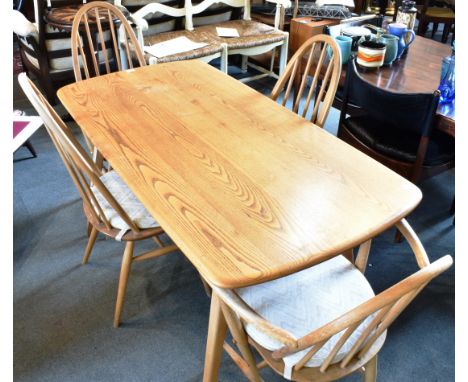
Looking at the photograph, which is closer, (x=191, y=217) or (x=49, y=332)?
(x=191, y=217)

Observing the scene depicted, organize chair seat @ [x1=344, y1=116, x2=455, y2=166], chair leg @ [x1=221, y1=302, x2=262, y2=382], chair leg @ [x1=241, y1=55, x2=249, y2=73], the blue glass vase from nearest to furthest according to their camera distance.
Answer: chair leg @ [x1=221, y1=302, x2=262, y2=382]
the blue glass vase
chair seat @ [x1=344, y1=116, x2=455, y2=166]
chair leg @ [x1=241, y1=55, x2=249, y2=73]

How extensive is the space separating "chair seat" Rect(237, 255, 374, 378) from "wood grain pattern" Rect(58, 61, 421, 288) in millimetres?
233

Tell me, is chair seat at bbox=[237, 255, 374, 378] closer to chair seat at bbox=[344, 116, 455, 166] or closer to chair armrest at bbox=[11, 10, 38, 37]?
chair seat at bbox=[344, 116, 455, 166]

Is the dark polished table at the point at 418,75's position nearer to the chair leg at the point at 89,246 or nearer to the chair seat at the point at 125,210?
the chair seat at the point at 125,210

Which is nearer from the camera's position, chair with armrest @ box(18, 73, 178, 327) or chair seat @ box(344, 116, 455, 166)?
chair with armrest @ box(18, 73, 178, 327)

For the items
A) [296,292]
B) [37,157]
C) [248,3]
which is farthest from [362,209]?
[248,3]

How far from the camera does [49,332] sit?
5.22 feet

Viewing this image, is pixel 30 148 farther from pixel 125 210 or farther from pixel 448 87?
pixel 448 87

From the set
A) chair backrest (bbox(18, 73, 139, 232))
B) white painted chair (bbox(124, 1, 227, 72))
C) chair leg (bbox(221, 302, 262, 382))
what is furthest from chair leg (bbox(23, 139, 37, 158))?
chair leg (bbox(221, 302, 262, 382))

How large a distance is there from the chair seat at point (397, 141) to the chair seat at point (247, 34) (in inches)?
50.6

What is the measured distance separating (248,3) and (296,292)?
2.99 m

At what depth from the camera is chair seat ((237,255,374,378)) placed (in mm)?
1070
